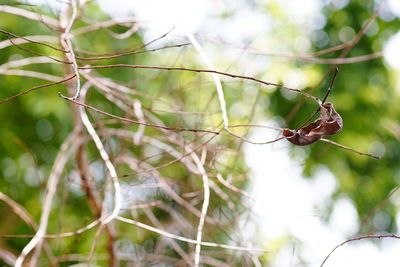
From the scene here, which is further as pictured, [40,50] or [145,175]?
[40,50]

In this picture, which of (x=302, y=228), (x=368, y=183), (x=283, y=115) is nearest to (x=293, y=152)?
(x=283, y=115)

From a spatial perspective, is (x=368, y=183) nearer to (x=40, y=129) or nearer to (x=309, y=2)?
(x=309, y=2)

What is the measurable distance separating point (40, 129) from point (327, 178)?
1435 millimetres

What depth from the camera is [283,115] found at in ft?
8.32

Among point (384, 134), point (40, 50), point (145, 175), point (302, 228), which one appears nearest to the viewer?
point (145, 175)

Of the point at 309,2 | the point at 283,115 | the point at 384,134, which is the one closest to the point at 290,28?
the point at 309,2

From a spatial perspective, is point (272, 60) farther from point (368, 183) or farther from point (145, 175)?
point (145, 175)

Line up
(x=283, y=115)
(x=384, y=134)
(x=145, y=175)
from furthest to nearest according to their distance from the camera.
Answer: (x=384, y=134), (x=283, y=115), (x=145, y=175)

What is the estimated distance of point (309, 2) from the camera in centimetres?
277

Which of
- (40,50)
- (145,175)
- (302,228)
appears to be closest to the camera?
(145,175)

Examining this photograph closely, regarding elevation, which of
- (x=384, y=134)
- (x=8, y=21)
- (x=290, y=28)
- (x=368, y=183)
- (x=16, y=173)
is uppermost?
(x=290, y=28)

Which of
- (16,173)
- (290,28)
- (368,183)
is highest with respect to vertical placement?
(290,28)

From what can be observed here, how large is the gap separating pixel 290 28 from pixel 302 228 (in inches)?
62.2

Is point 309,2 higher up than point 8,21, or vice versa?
point 309,2
